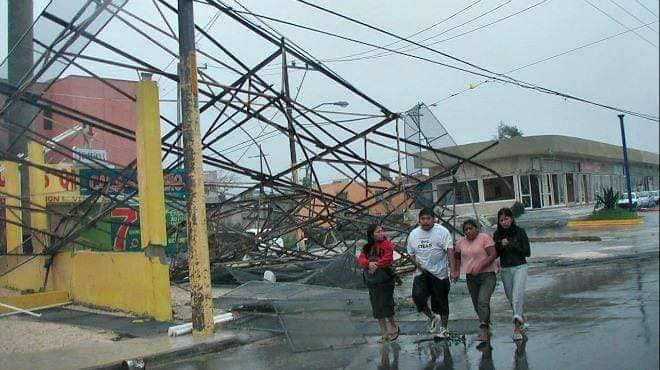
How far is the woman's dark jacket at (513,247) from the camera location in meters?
7.50

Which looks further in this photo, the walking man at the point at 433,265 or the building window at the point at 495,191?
the building window at the point at 495,191

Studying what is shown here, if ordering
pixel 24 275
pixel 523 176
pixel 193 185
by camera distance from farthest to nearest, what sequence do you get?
pixel 523 176, pixel 24 275, pixel 193 185

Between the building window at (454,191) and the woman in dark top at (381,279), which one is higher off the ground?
the building window at (454,191)

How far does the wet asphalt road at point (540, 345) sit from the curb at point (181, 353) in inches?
7.2

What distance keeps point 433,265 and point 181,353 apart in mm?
3446

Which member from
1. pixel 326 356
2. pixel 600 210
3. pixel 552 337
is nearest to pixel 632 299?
pixel 552 337

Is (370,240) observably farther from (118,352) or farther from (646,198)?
(646,198)

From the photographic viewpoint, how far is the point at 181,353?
820cm

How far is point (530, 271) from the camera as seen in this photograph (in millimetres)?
14227

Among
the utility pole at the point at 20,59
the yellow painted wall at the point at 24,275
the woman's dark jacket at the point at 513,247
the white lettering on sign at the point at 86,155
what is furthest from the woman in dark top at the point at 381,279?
the yellow painted wall at the point at 24,275

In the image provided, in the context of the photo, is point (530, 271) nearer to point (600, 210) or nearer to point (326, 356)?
point (600, 210)

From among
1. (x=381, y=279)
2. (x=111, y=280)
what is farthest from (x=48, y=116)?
(x=381, y=279)

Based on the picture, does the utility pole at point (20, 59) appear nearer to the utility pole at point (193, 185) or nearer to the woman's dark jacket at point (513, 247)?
the utility pole at point (193, 185)

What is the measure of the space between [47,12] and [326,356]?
736cm
